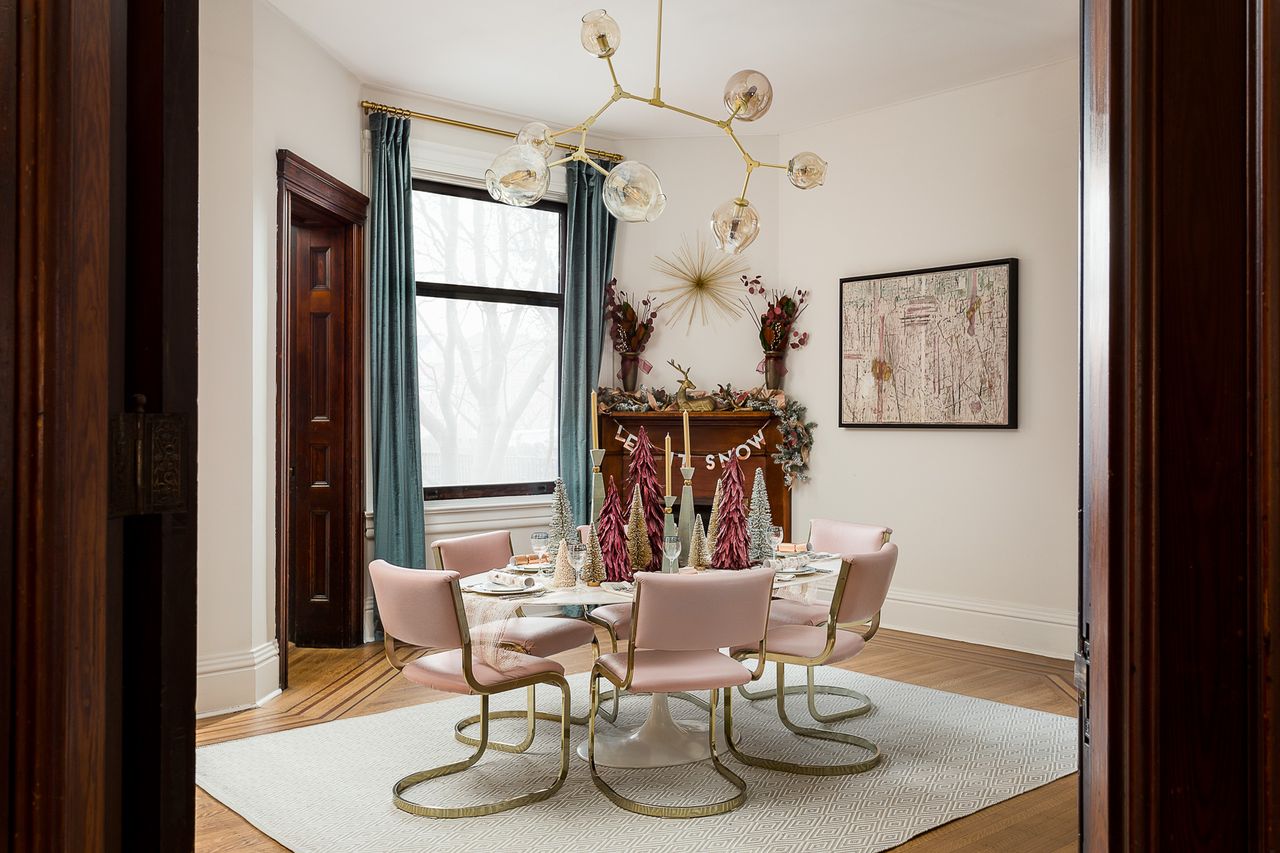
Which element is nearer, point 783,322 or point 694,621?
point 694,621

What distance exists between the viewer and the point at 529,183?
3.47m

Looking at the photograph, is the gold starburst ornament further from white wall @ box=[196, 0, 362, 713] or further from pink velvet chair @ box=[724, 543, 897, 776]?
pink velvet chair @ box=[724, 543, 897, 776]

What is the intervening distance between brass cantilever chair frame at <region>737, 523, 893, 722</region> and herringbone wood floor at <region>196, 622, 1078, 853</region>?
50cm

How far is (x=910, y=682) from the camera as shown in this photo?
473cm

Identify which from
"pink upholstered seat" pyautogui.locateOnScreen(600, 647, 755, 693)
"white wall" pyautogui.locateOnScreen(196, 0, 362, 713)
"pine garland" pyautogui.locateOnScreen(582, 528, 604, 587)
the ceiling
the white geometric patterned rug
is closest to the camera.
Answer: the white geometric patterned rug

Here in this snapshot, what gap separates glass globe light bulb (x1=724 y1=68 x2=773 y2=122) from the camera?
3461 mm

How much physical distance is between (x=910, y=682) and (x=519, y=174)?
3047 millimetres

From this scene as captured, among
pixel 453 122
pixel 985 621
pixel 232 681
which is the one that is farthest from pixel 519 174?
pixel 985 621

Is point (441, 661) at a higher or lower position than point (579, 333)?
lower

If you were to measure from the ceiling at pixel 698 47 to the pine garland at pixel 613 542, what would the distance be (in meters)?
2.42

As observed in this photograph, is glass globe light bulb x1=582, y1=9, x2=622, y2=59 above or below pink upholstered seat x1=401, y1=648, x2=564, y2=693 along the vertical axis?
above

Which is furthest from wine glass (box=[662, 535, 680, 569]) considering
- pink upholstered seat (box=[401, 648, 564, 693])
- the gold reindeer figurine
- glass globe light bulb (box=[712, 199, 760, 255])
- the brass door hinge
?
the gold reindeer figurine

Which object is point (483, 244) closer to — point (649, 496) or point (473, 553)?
point (473, 553)

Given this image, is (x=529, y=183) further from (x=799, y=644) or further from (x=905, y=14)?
(x=905, y=14)
